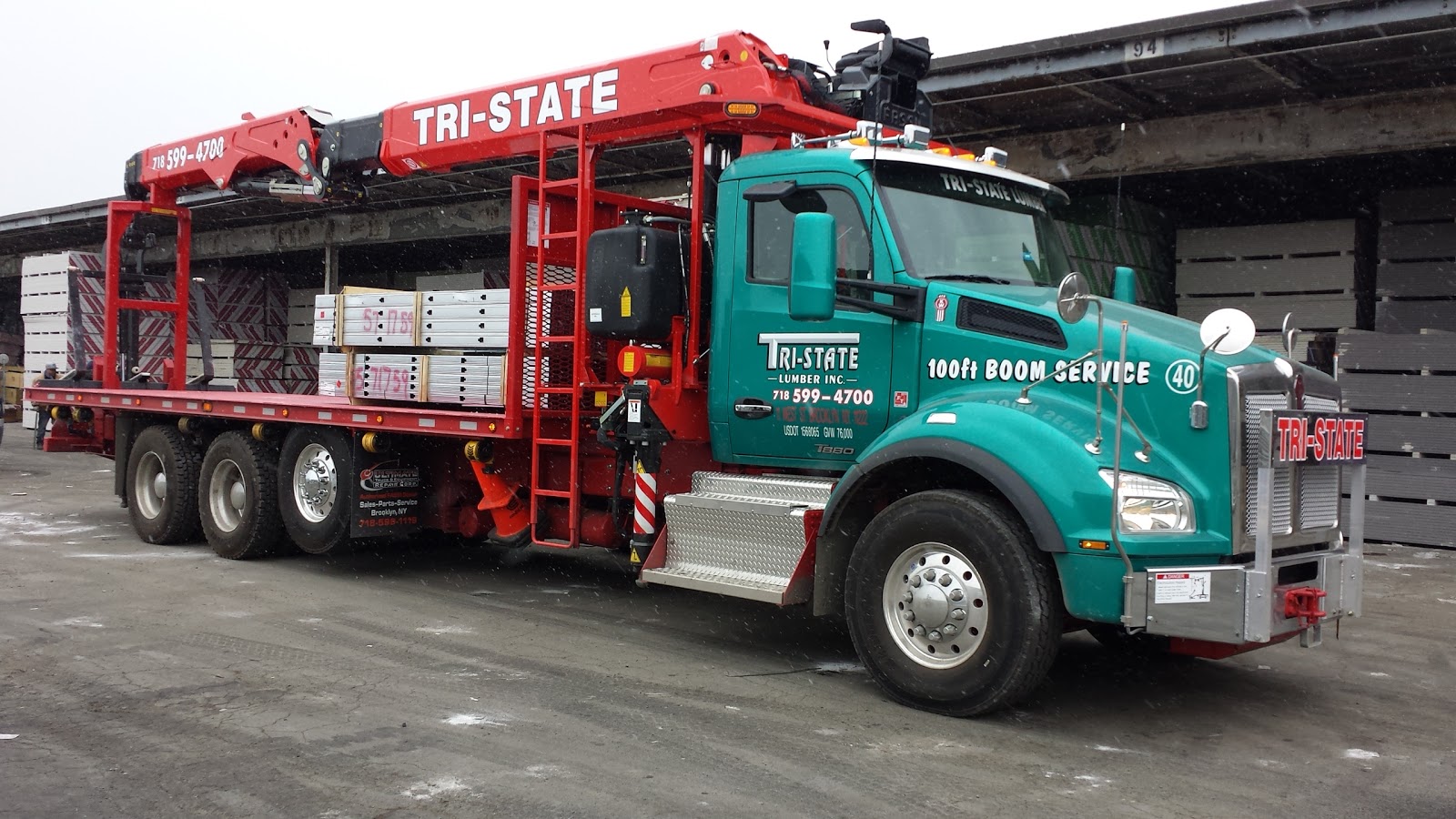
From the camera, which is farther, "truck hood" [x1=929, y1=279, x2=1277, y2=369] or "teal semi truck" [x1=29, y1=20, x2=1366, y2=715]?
"truck hood" [x1=929, y1=279, x2=1277, y2=369]

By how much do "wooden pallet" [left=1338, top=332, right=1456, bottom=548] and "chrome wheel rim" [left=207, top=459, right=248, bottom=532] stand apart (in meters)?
10.3

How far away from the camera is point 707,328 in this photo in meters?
7.32

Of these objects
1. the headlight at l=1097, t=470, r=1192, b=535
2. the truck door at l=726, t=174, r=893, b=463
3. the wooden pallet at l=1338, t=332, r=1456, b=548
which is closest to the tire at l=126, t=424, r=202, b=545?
the truck door at l=726, t=174, r=893, b=463

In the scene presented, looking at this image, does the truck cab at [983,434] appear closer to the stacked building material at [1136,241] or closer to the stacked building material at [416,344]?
the stacked building material at [416,344]

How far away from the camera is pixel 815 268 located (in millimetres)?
5875

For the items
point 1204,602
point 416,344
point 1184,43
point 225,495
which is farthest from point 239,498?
point 1184,43

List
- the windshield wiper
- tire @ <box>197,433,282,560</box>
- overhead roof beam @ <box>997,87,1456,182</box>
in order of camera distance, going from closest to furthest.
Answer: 1. the windshield wiper
2. tire @ <box>197,433,282,560</box>
3. overhead roof beam @ <box>997,87,1456,182</box>

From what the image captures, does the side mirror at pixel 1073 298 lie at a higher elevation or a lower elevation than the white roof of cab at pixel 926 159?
lower

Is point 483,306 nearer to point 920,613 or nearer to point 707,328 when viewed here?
point 707,328

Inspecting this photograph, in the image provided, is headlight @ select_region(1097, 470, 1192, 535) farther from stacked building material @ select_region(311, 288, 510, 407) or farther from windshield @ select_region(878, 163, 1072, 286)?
stacked building material @ select_region(311, 288, 510, 407)

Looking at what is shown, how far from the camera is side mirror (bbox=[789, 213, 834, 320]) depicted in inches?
231

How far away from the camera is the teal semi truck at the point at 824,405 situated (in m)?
5.28

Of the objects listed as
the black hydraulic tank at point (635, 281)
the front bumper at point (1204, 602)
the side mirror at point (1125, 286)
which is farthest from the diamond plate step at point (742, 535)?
the side mirror at point (1125, 286)

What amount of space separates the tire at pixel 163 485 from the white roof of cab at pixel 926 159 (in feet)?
23.7
